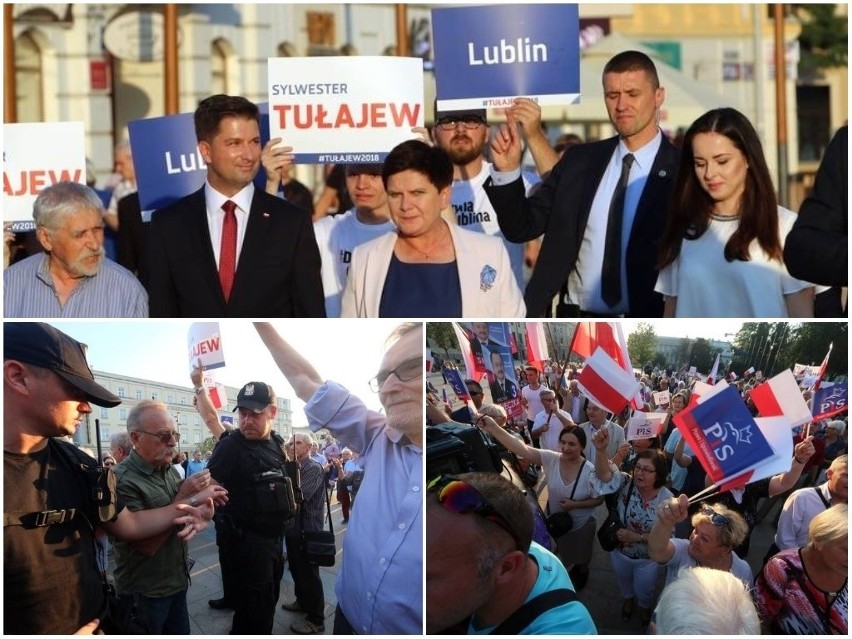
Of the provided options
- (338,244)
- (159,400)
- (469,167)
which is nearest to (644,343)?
Answer: (159,400)

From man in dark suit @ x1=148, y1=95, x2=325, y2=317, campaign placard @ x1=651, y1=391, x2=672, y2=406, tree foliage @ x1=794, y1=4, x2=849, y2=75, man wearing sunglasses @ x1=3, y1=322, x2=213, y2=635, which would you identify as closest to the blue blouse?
man in dark suit @ x1=148, y1=95, x2=325, y2=317

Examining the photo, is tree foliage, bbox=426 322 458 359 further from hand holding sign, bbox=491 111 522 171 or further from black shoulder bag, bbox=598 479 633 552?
hand holding sign, bbox=491 111 522 171

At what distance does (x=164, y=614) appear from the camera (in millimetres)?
4059

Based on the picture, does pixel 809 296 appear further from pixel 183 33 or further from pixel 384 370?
pixel 183 33

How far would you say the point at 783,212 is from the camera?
512cm

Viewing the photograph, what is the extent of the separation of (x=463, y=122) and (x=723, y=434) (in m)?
2.67

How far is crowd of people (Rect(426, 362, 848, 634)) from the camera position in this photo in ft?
12.8

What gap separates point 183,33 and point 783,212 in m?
15.5

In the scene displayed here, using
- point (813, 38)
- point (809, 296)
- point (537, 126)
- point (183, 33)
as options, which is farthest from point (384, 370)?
point (813, 38)

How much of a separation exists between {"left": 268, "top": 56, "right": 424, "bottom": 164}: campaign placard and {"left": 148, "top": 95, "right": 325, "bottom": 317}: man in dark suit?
638 mm

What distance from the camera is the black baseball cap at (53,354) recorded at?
402 centimetres

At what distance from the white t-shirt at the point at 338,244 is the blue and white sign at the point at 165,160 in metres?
0.62

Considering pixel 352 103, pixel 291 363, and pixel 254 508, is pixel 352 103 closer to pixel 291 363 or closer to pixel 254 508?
pixel 291 363

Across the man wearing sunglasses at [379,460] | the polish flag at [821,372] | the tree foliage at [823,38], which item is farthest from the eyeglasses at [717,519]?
the tree foliage at [823,38]
